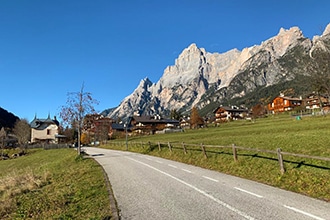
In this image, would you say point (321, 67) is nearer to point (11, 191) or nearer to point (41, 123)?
point (11, 191)

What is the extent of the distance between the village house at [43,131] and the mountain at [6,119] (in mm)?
53346

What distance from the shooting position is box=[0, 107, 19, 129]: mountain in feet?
464

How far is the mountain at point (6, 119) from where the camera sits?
141m

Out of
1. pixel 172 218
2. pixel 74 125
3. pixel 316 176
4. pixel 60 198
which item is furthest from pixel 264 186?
pixel 74 125

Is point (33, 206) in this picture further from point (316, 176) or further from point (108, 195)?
point (316, 176)

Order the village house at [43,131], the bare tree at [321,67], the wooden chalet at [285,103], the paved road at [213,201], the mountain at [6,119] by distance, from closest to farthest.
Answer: the paved road at [213,201]
the bare tree at [321,67]
the village house at [43,131]
the wooden chalet at [285,103]
the mountain at [6,119]

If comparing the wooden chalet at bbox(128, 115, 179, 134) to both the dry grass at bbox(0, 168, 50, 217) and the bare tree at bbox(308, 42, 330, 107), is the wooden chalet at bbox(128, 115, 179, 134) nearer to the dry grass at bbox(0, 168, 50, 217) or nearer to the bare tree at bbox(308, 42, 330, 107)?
Result: the bare tree at bbox(308, 42, 330, 107)

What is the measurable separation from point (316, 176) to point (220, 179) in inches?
167

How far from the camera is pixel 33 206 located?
396 inches

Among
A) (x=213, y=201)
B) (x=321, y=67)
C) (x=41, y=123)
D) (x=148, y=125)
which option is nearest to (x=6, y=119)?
(x=41, y=123)

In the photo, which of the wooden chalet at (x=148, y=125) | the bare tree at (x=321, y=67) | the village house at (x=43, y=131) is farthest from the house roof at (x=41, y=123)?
the bare tree at (x=321, y=67)

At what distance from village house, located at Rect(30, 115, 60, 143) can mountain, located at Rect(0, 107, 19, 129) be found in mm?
53346

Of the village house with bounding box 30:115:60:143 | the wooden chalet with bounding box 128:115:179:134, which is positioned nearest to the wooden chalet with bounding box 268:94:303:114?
the wooden chalet with bounding box 128:115:179:134

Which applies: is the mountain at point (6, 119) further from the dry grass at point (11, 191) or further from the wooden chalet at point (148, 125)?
the dry grass at point (11, 191)
